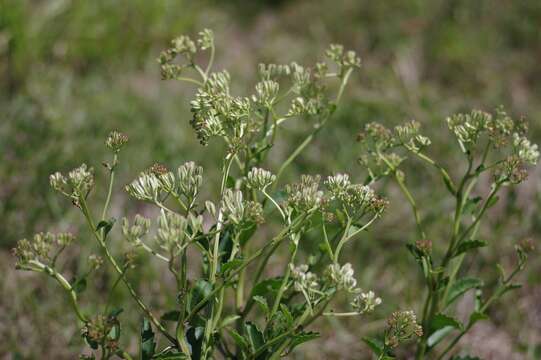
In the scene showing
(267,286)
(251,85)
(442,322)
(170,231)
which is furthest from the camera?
(251,85)

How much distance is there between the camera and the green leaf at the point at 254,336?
55.6 inches

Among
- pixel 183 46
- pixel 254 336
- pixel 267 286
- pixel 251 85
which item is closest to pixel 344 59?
pixel 183 46

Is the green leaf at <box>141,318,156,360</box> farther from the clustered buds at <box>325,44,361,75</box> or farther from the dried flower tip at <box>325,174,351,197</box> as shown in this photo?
the clustered buds at <box>325,44,361,75</box>

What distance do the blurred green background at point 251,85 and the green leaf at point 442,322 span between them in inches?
28.8

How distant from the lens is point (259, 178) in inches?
53.4

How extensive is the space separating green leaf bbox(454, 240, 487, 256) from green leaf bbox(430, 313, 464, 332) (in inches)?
6.1

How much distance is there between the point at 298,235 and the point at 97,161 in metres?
1.97

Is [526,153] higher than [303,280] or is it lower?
higher

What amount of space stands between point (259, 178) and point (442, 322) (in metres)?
0.59

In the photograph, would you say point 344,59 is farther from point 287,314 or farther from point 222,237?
point 287,314

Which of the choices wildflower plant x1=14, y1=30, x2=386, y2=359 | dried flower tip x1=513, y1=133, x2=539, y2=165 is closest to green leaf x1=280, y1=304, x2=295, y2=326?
wildflower plant x1=14, y1=30, x2=386, y2=359

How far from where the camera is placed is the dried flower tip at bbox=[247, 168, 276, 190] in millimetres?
1354

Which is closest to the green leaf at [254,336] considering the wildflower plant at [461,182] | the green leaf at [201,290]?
the green leaf at [201,290]

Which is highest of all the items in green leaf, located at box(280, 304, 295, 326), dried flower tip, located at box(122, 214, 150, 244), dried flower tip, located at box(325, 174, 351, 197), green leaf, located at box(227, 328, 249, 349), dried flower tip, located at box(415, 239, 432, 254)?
dried flower tip, located at box(325, 174, 351, 197)
